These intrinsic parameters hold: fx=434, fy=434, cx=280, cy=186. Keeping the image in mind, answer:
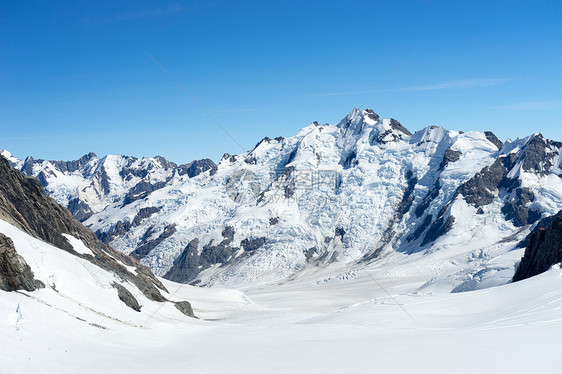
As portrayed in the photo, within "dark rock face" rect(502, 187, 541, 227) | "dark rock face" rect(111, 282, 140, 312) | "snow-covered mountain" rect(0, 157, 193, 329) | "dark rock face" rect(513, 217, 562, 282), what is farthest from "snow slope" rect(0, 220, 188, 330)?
"dark rock face" rect(502, 187, 541, 227)

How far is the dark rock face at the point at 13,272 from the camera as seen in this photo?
884 inches

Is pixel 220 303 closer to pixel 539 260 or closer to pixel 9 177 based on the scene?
pixel 9 177

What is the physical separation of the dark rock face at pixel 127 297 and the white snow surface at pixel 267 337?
1.12 metres

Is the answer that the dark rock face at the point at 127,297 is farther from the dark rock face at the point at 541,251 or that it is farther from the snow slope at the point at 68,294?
the dark rock face at the point at 541,251

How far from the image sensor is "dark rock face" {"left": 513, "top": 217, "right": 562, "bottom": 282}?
52.1 meters

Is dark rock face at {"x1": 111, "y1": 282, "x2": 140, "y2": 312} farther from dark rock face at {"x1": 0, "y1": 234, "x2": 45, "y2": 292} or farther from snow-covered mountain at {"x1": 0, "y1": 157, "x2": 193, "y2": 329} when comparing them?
dark rock face at {"x1": 0, "y1": 234, "x2": 45, "y2": 292}

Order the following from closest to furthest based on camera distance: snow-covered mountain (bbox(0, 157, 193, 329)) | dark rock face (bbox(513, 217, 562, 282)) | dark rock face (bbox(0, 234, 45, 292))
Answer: dark rock face (bbox(0, 234, 45, 292)) < snow-covered mountain (bbox(0, 157, 193, 329)) < dark rock face (bbox(513, 217, 562, 282))

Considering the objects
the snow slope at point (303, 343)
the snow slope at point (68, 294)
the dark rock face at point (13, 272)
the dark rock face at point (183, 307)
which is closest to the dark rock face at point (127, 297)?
the snow slope at point (68, 294)

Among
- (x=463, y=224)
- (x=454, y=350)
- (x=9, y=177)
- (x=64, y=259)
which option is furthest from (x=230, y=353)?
(x=463, y=224)

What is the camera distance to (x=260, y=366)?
1574cm

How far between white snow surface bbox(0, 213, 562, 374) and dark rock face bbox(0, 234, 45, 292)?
640 millimetres

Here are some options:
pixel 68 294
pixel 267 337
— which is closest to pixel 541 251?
pixel 267 337

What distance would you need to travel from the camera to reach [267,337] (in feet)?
77.4

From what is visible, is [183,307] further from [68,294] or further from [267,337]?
[267,337]
